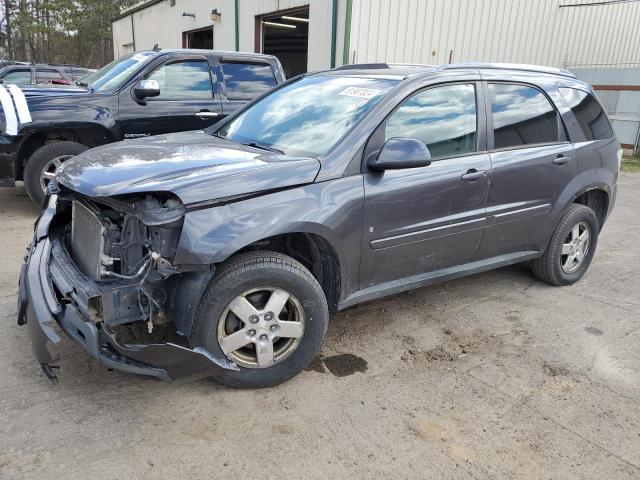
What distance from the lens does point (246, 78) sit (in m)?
7.00

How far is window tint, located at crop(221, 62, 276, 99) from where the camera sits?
6844mm

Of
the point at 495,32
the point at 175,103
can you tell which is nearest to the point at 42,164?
the point at 175,103

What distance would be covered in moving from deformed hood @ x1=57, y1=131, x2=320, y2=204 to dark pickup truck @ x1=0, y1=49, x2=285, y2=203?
285 centimetres

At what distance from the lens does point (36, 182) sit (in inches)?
231

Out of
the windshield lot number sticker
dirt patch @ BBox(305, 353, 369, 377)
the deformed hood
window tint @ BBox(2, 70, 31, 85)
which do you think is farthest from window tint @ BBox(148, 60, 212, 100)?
window tint @ BBox(2, 70, 31, 85)

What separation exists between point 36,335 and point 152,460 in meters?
0.87

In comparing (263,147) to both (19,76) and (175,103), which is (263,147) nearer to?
(175,103)

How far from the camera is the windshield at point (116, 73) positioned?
632 centimetres

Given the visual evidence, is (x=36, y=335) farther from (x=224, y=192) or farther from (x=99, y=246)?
(x=224, y=192)

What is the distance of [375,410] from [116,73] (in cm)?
556

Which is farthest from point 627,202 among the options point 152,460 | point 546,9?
point 152,460

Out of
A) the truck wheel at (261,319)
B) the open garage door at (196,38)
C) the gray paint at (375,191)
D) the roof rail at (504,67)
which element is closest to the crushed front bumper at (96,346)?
the truck wheel at (261,319)

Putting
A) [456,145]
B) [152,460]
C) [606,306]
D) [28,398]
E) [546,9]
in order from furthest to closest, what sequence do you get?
[546,9] → [606,306] → [456,145] → [28,398] → [152,460]

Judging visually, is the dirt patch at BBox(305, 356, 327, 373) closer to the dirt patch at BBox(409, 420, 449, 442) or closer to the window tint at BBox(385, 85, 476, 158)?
the dirt patch at BBox(409, 420, 449, 442)
